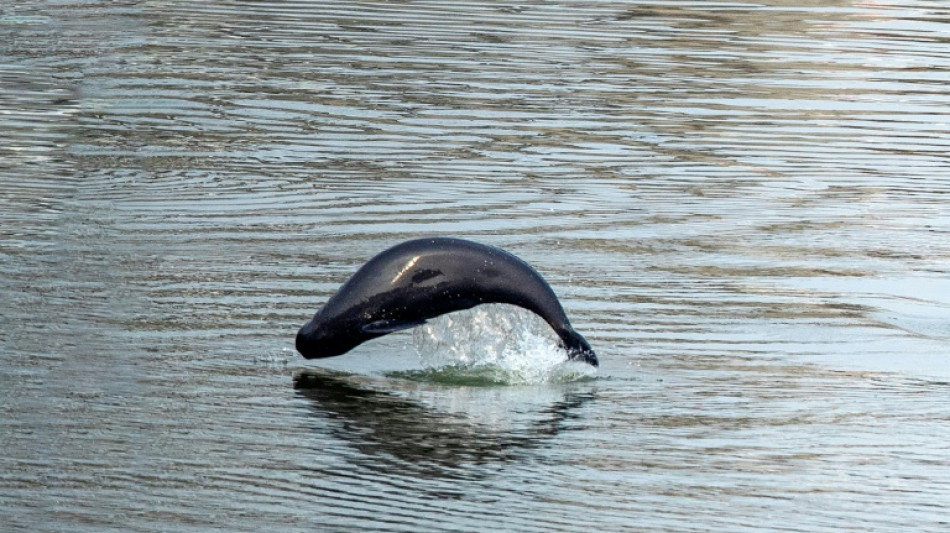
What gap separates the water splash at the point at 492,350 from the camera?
11.2m

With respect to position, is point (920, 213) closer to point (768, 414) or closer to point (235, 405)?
point (768, 414)

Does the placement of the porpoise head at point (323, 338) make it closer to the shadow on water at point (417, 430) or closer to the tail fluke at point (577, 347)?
the shadow on water at point (417, 430)

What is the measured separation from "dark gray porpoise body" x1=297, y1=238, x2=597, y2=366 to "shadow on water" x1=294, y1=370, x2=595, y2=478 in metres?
0.27

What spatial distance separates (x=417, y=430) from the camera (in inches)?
398

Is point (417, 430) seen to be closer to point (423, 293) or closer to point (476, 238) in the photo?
point (423, 293)

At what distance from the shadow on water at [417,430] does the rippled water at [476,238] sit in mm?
25

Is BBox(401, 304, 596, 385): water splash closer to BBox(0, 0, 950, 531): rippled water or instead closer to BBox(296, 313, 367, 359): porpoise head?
BBox(0, 0, 950, 531): rippled water

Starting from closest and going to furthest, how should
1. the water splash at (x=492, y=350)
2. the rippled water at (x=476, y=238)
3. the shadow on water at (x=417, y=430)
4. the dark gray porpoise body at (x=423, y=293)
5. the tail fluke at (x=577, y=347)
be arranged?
the rippled water at (x=476, y=238), the shadow on water at (x=417, y=430), the dark gray porpoise body at (x=423, y=293), the tail fluke at (x=577, y=347), the water splash at (x=492, y=350)

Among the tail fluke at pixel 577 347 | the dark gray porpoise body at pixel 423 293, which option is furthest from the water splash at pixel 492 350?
the dark gray porpoise body at pixel 423 293

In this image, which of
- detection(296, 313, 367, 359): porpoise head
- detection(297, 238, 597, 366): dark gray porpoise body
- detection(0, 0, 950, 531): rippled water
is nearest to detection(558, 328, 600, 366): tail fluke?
detection(297, 238, 597, 366): dark gray porpoise body

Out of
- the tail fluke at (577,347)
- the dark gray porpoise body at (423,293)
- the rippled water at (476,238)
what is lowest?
the rippled water at (476,238)

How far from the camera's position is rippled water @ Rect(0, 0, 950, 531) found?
30.6 ft

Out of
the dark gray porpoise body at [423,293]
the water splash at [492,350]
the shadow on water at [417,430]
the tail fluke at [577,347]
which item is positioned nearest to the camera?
the shadow on water at [417,430]

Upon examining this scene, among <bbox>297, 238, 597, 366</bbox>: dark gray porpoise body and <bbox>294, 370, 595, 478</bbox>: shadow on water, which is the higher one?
<bbox>297, 238, 597, 366</bbox>: dark gray porpoise body
